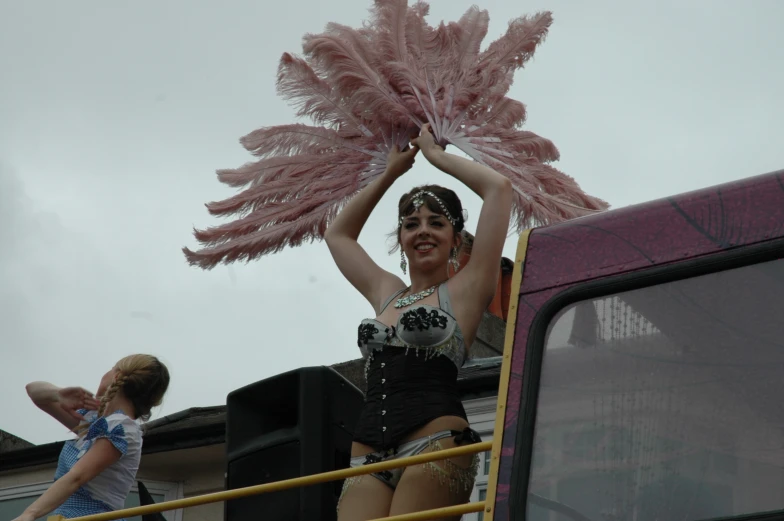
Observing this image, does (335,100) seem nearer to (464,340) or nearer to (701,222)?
(464,340)

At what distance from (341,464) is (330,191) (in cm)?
128

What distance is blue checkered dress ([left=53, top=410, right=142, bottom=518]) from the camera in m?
4.89

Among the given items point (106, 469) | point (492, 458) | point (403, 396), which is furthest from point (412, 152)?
point (492, 458)

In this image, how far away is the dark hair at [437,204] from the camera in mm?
4625

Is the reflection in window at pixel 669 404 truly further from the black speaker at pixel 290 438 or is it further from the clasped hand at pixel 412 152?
the clasped hand at pixel 412 152

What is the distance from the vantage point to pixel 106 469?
4938 mm

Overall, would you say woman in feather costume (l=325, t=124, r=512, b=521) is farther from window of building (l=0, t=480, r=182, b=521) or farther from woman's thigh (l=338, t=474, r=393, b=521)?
window of building (l=0, t=480, r=182, b=521)

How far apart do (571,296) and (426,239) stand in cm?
115

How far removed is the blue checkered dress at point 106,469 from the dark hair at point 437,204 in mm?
1393

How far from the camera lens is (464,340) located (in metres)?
4.30

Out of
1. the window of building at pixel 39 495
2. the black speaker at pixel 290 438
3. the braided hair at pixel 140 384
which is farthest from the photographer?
the window of building at pixel 39 495

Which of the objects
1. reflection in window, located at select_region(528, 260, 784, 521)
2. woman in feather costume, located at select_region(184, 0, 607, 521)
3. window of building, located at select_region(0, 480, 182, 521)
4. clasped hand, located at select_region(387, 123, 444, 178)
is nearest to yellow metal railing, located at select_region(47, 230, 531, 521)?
reflection in window, located at select_region(528, 260, 784, 521)

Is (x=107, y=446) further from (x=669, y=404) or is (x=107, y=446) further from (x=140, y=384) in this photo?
(x=669, y=404)

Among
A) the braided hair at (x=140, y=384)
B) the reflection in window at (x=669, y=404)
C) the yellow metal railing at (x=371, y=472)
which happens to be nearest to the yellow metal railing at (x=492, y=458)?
the yellow metal railing at (x=371, y=472)
